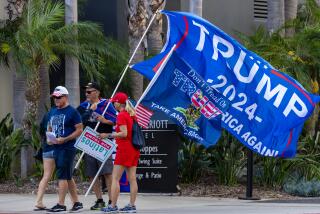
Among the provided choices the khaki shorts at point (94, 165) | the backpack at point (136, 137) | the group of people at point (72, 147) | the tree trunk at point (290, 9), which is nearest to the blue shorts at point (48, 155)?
the group of people at point (72, 147)

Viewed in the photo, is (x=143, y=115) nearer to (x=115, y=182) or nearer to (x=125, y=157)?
(x=125, y=157)

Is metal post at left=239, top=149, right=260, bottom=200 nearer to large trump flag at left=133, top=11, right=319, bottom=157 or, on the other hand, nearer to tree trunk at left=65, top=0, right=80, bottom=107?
large trump flag at left=133, top=11, right=319, bottom=157

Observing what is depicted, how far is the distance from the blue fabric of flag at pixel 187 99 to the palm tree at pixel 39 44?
124 inches

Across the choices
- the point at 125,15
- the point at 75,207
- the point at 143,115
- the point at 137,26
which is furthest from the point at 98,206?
the point at 125,15

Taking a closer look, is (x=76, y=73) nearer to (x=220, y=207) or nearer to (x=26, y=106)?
(x=26, y=106)

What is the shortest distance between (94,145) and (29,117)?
439 cm

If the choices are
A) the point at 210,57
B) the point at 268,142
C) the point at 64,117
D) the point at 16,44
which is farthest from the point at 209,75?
the point at 16,44

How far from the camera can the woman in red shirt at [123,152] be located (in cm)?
1141

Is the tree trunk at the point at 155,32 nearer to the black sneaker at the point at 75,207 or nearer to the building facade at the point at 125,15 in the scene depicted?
the building facade at the point at 125,15

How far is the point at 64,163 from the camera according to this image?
37.8ft

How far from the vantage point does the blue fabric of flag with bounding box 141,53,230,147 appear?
41.6ft

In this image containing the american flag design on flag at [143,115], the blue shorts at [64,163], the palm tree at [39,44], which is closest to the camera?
the blue shorts at [64,163]

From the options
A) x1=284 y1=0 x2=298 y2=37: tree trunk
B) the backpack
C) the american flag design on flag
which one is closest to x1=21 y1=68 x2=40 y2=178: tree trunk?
the american flag design on flag

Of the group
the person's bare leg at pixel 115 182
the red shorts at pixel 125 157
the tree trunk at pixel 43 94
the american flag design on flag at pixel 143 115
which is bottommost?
the person's bare leg at pixel 115 182
